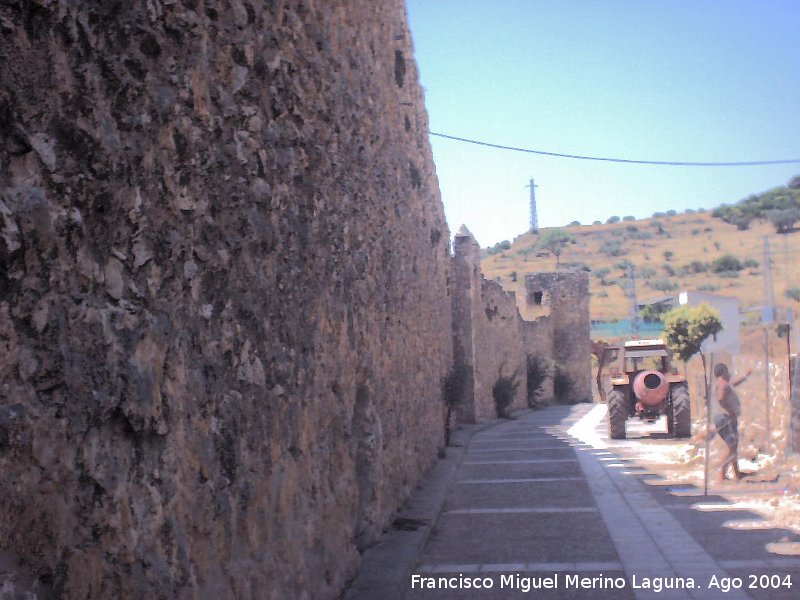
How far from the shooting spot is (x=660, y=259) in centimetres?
8256

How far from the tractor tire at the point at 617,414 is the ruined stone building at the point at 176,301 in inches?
427

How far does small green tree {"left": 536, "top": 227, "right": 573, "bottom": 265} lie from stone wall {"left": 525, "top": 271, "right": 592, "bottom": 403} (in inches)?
2083

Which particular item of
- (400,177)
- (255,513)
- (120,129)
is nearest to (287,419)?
(255,513)

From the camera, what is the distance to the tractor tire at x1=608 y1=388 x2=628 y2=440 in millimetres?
16484

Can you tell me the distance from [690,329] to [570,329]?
6.31 metres

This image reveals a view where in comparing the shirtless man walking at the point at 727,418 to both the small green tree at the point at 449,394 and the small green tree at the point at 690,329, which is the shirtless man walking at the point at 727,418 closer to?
the small green tree at the point at 449,394

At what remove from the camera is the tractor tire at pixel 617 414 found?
16.5 metres

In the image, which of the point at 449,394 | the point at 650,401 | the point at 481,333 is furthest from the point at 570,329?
the point at 449,394

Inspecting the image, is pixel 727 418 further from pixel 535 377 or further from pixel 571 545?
pixel 535 377

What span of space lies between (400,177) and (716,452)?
579cm

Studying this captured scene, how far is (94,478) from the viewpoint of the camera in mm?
2703

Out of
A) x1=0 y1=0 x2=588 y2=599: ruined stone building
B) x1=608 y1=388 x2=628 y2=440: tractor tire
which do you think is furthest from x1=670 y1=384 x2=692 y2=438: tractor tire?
x1=0 y1=0 x2=588 y2=599: ruined stone building

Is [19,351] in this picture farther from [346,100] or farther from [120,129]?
[346,100]

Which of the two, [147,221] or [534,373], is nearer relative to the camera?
[147,221]
